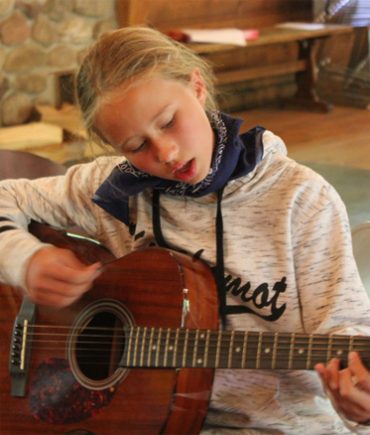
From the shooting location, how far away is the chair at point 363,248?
125cm

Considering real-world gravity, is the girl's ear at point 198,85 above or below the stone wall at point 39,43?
above

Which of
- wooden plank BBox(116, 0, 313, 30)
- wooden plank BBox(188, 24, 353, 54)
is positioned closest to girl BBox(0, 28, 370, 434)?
wooden plank BBox(116, 0, 313, 30)

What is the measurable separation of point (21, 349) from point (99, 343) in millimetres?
148

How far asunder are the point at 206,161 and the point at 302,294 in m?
0.25

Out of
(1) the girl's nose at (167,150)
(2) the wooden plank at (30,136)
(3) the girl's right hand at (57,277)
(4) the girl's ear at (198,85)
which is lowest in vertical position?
(2) the wooden plank at (30,136)

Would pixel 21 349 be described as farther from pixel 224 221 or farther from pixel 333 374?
pixel 333 374

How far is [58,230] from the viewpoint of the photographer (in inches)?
48.8

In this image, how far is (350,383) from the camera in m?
0.82

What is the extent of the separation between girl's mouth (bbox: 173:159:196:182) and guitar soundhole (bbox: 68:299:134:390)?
22 centimetres

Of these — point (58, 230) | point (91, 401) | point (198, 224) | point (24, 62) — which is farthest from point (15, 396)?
point (24, 62)

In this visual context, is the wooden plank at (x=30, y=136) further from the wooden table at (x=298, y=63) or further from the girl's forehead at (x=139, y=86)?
the girl's forehead at (x=139, y=86)

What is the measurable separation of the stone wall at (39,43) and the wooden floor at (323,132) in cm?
102

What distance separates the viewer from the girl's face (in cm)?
99

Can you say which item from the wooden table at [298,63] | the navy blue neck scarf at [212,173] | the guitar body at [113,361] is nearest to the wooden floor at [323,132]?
the wooden table at [298,63]
